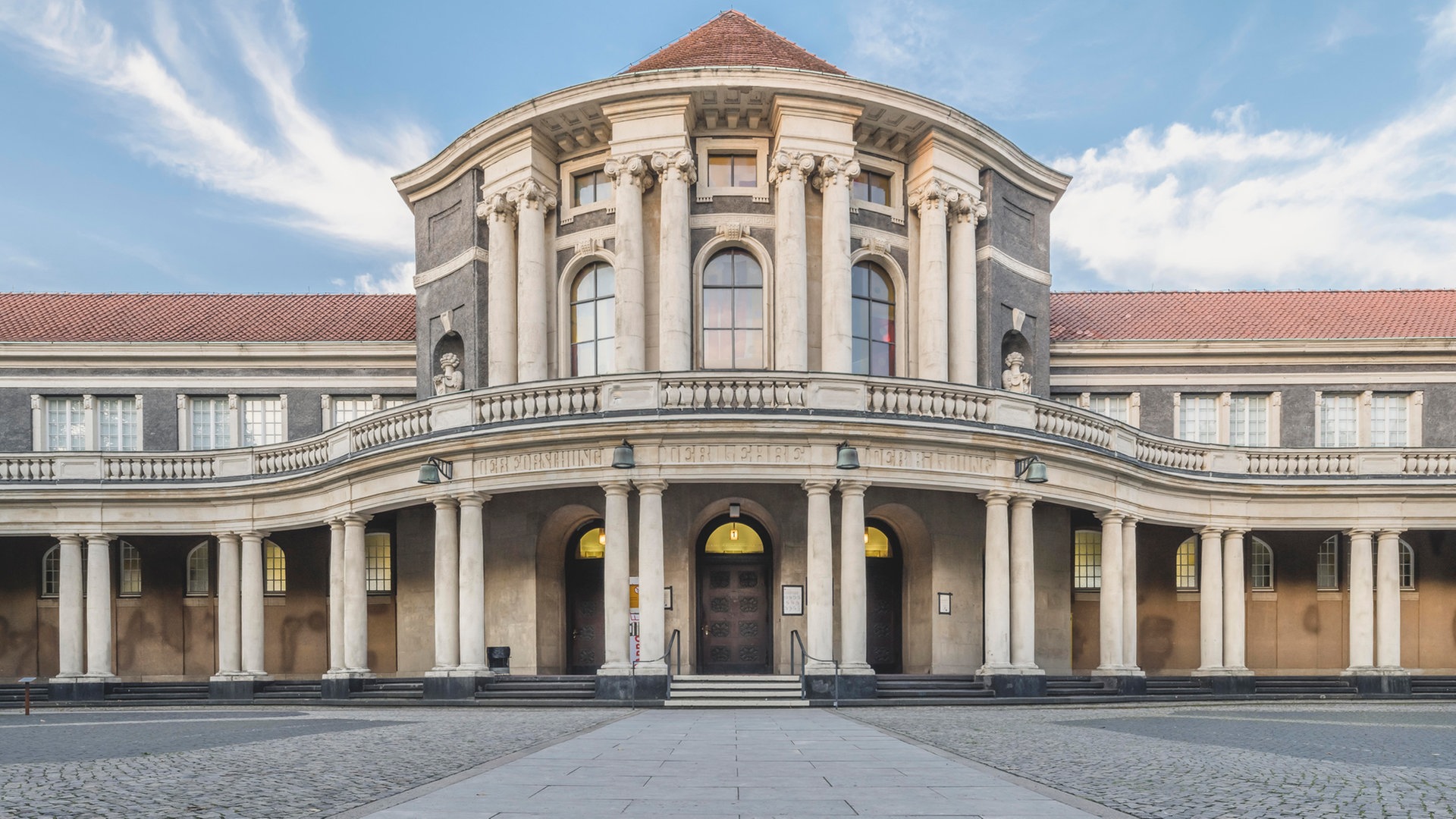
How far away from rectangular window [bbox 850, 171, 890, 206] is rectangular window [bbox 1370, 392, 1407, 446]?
17041 millimetres

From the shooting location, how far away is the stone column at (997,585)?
24.4 meters

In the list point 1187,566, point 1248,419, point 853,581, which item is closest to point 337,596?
point 853,581

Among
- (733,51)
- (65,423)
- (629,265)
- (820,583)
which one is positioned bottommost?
(820,583)

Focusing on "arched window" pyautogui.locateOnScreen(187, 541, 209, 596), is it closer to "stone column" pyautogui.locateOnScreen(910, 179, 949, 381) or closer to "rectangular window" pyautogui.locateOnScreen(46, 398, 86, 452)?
"rectangular window" pyautogui.locateOnScreen(46, 398, 86, 452)

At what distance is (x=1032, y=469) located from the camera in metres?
23.9

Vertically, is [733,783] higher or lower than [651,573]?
lower

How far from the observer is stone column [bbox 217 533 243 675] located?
97.9 ft

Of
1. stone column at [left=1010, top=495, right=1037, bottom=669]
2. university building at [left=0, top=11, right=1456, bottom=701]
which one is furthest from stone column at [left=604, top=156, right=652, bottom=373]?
stone column at [left=1010, top=495, right=1037, bottom=669]

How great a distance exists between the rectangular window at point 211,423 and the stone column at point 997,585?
23.3 m

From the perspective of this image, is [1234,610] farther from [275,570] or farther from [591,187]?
[275,570]

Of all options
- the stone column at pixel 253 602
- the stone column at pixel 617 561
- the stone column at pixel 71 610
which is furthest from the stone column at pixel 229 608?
the stone column at pixel 617 561

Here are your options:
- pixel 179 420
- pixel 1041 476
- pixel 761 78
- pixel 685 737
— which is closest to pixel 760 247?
pixel 761 78

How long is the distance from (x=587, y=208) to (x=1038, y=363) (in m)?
12.8

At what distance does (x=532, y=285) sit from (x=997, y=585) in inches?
525
